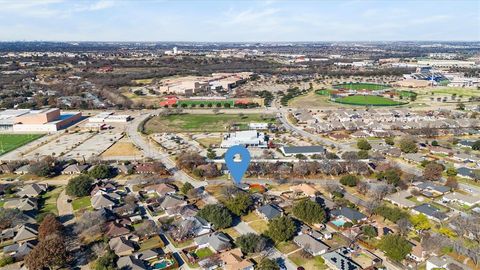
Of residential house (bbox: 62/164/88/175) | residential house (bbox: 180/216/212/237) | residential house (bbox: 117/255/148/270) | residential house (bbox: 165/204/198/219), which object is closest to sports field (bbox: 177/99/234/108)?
residential house (bbox: 62/164/88/175)

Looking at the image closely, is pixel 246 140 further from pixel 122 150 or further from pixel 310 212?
pixel 310 212

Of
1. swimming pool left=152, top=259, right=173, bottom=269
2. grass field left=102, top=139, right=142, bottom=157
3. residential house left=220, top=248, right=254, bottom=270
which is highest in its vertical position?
residential house left=220, top=248, right=254, bottom=270

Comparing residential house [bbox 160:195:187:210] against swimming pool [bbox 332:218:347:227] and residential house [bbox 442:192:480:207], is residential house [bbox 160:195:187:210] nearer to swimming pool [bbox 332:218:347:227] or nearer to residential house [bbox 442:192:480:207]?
Answer: swimming pool [bbox 332:218:347:227]

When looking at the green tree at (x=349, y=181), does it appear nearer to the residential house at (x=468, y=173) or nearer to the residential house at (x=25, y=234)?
the residential house at (x=468, y=173)

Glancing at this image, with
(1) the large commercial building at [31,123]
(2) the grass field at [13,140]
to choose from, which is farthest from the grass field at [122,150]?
(1) the large commercial building at [31,123]

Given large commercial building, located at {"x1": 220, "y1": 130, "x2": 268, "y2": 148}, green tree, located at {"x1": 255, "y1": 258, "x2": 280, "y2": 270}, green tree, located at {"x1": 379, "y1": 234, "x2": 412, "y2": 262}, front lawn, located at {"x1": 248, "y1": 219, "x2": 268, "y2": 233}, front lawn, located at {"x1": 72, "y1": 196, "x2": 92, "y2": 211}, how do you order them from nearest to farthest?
green tree, located at {"x1": 255, "y1": 258, "x2": 280, "y2": 270}, green tree, located at {"x1": 379, "y1": 234, "x2": 412, "y2": 262}, front lawn, located at {"x1": 248, "y1": 219, "x2": 268, "y2": 233}, front lawn, located at {"x1": 72, "y1": 196, "x2": 92, "y2": 211}, large commercial building, located at {"x1": 220, "y1": 130, "x2": 268, "y2": 148}
